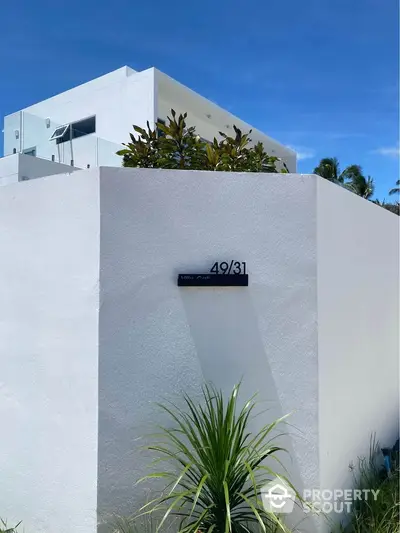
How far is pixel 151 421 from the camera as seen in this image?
11.1 feet

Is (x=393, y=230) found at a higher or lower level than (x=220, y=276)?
higher

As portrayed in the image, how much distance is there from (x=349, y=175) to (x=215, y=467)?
31.2 metres

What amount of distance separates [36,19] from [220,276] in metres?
6.78

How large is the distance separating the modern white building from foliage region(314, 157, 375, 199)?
14.8 m

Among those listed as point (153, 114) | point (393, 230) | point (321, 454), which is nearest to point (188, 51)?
point (153, 114)

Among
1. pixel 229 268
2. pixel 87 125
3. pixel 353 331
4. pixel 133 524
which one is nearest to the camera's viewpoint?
pixel 133 524

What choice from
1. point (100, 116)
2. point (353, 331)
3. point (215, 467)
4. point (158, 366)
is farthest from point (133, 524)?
point (100, 116)

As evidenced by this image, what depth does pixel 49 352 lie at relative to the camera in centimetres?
359

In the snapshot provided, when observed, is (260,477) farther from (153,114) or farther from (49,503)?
(153,114)

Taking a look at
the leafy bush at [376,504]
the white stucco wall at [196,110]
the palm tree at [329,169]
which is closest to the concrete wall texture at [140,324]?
the leafy bush at [376,504]

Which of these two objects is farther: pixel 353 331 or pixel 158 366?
pixel 353 331

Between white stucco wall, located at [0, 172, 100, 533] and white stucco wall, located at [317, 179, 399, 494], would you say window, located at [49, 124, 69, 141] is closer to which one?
white stucco wall, located at [0, 172, 100, 533]

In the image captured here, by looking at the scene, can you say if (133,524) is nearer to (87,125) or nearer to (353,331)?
(353,331)

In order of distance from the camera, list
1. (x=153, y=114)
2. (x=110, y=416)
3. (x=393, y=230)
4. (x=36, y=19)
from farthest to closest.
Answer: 1. (x=153, y=114)
2. (x=36, y=19)
3. (x=393, y=230)
4. (x=110, y=416)
